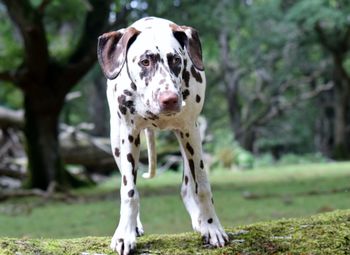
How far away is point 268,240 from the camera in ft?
10.6

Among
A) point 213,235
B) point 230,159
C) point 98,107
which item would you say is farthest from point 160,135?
point 213,235

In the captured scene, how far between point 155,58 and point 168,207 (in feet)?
19.0

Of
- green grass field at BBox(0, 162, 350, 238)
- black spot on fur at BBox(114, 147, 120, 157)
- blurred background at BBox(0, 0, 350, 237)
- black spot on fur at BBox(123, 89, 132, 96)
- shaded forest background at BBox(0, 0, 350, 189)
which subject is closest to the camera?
black spot on fur at BBox(123, 89, 132, 96)

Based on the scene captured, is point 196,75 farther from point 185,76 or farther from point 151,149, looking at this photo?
point 151,149

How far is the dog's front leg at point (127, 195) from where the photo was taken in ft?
10.2

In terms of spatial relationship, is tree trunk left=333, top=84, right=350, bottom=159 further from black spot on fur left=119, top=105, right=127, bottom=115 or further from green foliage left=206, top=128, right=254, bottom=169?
black spot on fur left=119, top=105, right=127, bottom=115

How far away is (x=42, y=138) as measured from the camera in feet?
35.0

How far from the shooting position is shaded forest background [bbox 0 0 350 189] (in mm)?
10490

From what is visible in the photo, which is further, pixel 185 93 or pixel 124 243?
pixel 185 93

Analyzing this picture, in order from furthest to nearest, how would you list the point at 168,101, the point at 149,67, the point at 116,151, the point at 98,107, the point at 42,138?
the point at 98,107
the point at 42,138
the point at 116,151
the point at 149,67
the point at 168,101

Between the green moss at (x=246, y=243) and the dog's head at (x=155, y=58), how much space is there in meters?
0.75

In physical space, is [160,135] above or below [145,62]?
below

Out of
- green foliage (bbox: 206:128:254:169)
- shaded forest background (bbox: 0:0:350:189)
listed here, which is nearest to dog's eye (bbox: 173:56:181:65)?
shaded forest background (bbox: 0:0:350:189)

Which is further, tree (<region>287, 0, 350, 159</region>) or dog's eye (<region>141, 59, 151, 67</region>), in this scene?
tree (<region>287, 0, 350, 159</region>)
